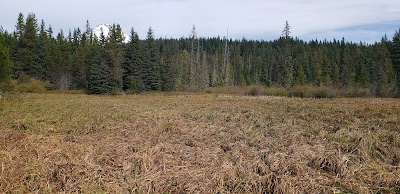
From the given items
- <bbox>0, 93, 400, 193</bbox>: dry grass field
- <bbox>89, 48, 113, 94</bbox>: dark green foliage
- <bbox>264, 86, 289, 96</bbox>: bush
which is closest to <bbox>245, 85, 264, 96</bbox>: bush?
<bbox>264, 86, 289, 96</bbox>: bush

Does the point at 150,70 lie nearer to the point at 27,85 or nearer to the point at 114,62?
the point at 114,62

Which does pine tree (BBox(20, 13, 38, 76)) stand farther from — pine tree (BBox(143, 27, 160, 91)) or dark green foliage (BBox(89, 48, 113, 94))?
pine tree (BBox(143, 27, 160, 91))

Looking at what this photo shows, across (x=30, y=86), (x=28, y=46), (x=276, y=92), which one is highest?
(x=28, y=46)

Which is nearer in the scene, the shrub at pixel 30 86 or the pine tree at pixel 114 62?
the shrub at pixel 30 86

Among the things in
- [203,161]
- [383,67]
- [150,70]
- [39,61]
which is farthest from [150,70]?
[203,161]

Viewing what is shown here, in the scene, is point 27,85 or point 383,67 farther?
point 383,67

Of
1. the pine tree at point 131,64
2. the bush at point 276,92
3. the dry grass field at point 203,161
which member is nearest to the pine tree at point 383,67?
the bush at point 276,92

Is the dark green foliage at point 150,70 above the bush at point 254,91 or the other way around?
above

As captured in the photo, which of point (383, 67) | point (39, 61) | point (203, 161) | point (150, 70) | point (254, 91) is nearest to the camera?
point (203, 161)

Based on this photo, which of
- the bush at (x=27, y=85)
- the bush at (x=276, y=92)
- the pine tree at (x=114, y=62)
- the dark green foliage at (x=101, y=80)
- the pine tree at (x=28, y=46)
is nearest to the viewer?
the bush at (x=27, y=85)

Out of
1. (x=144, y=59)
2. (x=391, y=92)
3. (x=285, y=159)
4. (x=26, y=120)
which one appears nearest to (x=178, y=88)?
(x=144, y=59)

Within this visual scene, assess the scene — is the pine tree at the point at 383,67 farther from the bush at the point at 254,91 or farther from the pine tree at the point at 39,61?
the pine tree at the point at 39,61

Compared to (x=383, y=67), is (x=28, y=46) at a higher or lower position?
higher

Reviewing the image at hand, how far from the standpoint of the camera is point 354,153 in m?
5.96
